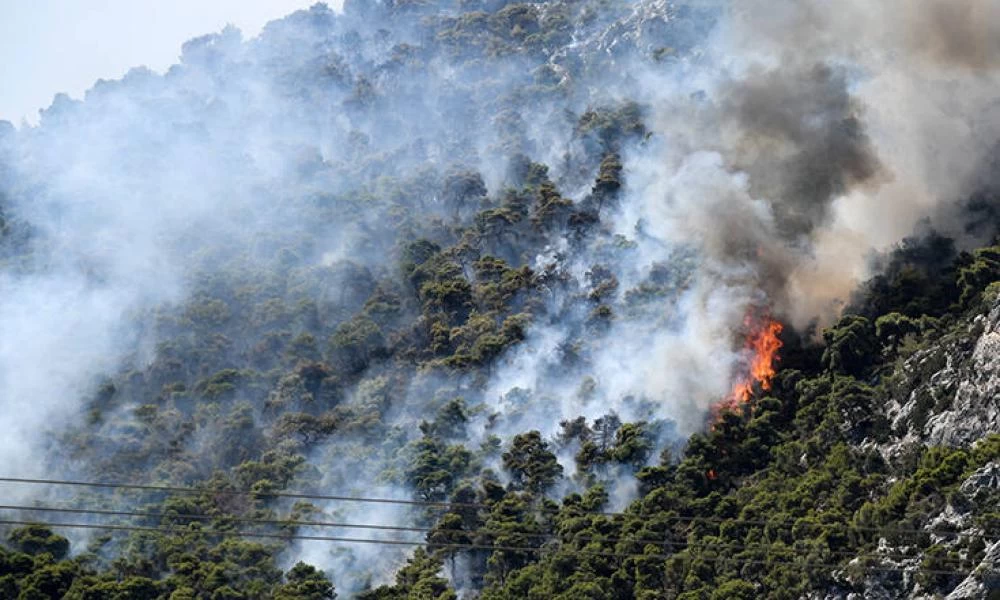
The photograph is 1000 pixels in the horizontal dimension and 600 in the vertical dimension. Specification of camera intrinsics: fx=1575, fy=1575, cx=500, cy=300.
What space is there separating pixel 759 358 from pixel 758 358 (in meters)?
0.06

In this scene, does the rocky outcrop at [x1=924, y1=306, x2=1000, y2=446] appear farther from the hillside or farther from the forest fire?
the forest fire

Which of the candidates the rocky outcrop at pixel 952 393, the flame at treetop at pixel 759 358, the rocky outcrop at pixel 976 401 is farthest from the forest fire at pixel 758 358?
the rocky outcrop at pixel 976 401

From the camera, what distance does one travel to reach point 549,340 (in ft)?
386

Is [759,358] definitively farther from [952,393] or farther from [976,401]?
[976,401]

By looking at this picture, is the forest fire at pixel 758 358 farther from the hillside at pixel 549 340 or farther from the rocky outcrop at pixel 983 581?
the rocky outcrop at pixel 983 581

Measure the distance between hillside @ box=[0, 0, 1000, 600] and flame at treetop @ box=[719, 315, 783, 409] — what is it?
192mm

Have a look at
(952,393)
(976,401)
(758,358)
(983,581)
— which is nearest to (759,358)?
(758,358)

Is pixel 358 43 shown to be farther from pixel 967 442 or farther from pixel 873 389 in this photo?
pixel 967 442

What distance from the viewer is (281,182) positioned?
15962 cm

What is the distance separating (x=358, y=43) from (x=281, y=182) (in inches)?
1737

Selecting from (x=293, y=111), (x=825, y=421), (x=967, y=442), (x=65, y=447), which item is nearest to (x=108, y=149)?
(x=293, y=111)

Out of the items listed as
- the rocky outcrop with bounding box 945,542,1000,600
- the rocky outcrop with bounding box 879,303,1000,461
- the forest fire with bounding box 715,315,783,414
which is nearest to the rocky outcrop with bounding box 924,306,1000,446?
the rocky outcrop with bounding box 879,303,1000,461

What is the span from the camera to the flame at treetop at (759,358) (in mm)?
95500

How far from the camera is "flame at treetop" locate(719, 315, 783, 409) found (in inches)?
3760
